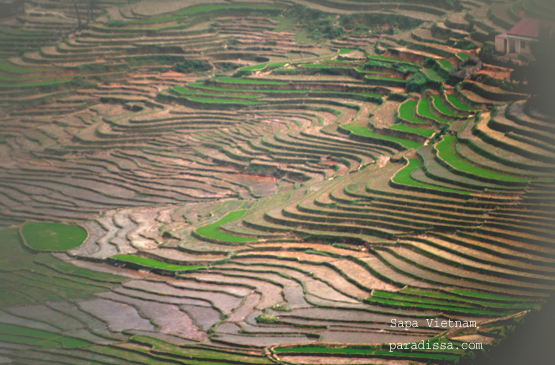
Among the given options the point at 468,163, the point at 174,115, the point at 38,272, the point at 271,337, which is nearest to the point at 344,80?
the point at 174,115

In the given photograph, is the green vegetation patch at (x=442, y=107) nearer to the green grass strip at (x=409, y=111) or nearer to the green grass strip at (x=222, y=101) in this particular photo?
the green grass strip at (x=409, y=111)

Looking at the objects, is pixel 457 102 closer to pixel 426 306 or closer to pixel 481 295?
pixel 481 295

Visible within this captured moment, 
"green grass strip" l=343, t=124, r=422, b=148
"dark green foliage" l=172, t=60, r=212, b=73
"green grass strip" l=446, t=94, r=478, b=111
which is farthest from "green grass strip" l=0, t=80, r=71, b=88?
"green grass strip" l=446, t=94, r=478, b=111

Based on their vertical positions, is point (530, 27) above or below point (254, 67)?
below

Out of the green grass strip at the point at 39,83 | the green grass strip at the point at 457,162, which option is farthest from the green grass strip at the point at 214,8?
the green grass strip at the point at 457,162

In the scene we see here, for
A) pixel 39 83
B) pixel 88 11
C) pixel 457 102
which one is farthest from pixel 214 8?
pixel 457 102
